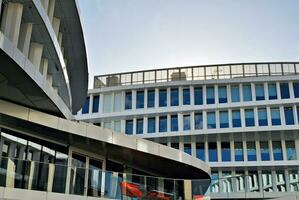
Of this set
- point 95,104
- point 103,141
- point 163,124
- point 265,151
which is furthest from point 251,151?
point 103,141

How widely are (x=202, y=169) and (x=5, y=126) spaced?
35.9 ft

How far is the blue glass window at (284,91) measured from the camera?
45.4 m

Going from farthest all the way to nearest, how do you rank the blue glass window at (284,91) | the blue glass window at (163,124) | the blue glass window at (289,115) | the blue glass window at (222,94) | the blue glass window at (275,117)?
the blue glass window at (163,124) < the blue glass window at (222,94) < the blue glass window at (284,91) < the blue glass window at (275,117) < the blue glass window at (289,115)

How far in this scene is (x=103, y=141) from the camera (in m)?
18.2

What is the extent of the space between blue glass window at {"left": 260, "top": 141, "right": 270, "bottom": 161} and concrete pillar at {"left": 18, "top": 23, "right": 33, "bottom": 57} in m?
34.6

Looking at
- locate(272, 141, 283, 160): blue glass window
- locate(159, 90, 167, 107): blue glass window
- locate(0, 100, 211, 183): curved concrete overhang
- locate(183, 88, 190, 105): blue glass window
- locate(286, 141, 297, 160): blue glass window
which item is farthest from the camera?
locate(159, 90, 167, 107): blue glass window

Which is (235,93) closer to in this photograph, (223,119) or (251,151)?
(223,119)

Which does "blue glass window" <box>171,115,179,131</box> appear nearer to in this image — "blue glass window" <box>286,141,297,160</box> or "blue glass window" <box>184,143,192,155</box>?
"blue glass window" <box>184,143,192,155</box>

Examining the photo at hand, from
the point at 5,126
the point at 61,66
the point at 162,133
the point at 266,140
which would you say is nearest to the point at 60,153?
the point at 5,126

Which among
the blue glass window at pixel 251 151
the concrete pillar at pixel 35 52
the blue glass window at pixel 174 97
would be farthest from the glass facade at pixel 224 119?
the concrete pillar at pixel 35 52

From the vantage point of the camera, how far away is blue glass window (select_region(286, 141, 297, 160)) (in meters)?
44.9

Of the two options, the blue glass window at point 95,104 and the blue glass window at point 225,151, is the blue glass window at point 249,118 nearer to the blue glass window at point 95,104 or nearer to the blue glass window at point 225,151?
the blue glass window at point 225,151

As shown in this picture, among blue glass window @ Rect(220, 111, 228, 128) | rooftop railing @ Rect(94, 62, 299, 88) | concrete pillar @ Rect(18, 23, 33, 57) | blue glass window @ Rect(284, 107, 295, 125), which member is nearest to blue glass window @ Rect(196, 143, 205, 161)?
blue glass window @ Rect(220, 111, 228, 128)

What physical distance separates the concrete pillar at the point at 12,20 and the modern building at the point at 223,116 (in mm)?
32563
